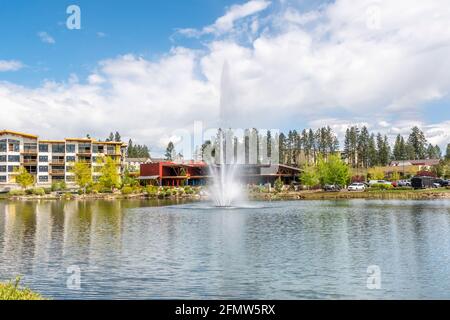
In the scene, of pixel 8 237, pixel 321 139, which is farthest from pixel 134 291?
pixel 321 139

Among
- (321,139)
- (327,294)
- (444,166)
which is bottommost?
(327,294)

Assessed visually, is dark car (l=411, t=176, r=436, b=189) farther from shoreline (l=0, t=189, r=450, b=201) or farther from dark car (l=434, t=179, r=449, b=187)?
shoreline (l=0, t=189, r=450, b=201)

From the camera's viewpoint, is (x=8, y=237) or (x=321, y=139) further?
(x=321, y=139)

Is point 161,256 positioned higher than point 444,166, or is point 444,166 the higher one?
point 444,166

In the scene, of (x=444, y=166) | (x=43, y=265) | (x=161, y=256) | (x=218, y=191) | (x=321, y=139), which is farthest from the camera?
(x=321, y=139)

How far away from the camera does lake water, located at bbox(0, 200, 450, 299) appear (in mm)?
20422

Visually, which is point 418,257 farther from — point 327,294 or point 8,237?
point 8,237

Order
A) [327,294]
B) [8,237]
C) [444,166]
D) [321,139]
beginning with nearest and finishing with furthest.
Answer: [327,294] → [8,237] → [444,166] → [321,139]

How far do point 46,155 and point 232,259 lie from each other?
398ft

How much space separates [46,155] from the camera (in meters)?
136

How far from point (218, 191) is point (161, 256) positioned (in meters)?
53.5

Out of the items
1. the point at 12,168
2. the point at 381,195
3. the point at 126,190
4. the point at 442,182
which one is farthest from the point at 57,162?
the point at 442,182

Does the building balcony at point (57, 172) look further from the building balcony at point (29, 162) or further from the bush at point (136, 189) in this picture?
the bush at point (136, 189)
